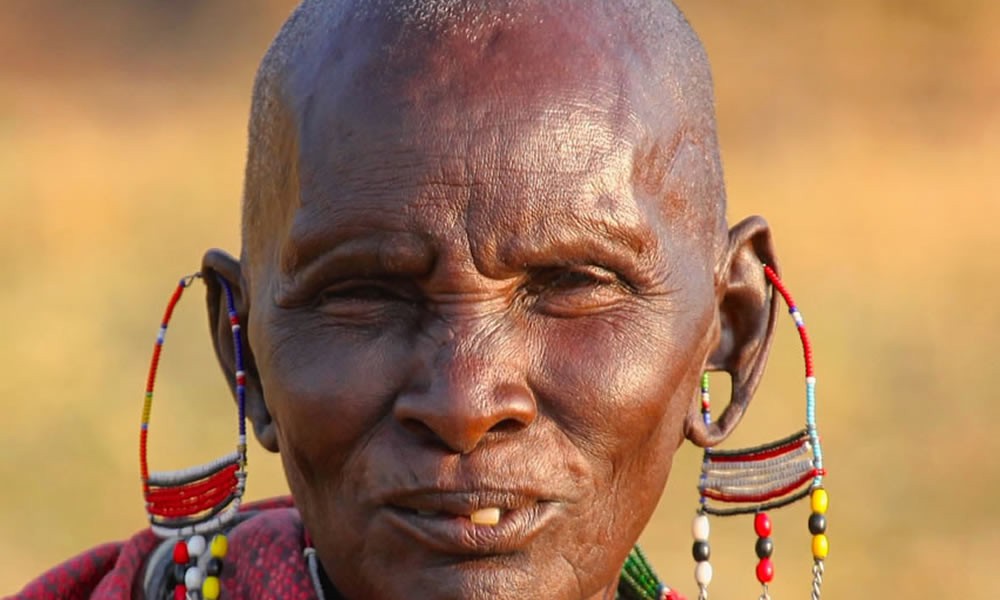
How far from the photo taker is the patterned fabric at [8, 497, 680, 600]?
3727 mm

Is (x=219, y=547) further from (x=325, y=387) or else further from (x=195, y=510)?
(x=325, y=387)

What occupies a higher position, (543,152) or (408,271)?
(543,152)

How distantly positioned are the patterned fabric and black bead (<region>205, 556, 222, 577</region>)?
0.01 m

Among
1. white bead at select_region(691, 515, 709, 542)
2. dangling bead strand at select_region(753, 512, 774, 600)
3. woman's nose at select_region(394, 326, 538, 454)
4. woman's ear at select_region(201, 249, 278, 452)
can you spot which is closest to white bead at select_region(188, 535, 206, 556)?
woman's ear at select_region(201, 249, 278, 452)

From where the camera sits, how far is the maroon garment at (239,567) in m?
3.73

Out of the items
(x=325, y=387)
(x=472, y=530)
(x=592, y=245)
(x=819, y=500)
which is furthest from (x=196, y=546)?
(x=819, y=500)

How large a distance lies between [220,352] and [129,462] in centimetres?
542

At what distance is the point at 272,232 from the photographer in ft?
11.5

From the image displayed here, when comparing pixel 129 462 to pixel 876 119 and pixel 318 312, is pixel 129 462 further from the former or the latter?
pixel 318 312

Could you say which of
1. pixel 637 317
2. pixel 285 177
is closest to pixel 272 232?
pixel 285 177

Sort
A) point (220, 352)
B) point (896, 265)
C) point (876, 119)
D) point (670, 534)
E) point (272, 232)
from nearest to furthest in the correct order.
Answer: point (272, 232)
point (220, 352)
point (670, 534)
point (896, 265)
point (876, 119)

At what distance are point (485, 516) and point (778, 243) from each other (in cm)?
753

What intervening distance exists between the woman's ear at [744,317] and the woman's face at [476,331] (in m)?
0.33

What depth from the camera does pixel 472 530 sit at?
320 centimetres
